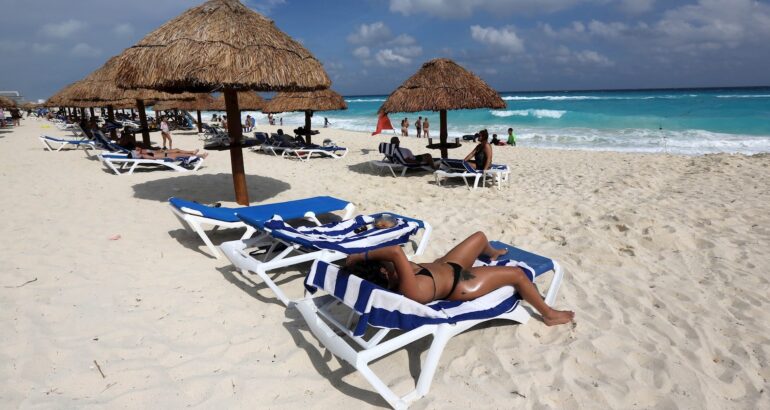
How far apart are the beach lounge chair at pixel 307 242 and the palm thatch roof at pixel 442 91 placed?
14.9 ft

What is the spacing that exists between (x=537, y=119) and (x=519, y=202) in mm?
28475

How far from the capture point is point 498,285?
8.34 feet

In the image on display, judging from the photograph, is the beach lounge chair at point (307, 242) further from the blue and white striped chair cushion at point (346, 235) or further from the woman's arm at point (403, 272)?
the woman's arm at point (403, 272)

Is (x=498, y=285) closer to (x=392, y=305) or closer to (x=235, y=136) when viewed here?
(x=392, y=305)

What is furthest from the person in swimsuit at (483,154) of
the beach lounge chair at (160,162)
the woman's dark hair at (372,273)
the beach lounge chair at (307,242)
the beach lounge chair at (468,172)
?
the beach lounge chair at (160,162)

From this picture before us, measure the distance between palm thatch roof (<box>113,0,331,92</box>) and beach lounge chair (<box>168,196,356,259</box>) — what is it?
1479 mm

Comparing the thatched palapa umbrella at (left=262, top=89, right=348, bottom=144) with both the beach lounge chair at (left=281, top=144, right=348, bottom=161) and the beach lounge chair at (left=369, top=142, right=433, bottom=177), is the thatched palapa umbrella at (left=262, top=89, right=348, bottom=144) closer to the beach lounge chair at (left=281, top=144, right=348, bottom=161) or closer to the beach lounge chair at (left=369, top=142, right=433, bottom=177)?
the beach lounge chair at (left=281, top=144, right=348, bottom=161)

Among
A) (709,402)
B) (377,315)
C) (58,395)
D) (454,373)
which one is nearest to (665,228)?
(709,402)

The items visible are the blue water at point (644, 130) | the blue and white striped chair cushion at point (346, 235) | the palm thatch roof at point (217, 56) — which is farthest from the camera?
the blue water at point (644, 130)

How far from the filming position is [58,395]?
2084mm

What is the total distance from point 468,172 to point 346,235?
402 centimetres

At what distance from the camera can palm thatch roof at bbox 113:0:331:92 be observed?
4664 millimetres

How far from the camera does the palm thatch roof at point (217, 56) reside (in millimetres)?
4664

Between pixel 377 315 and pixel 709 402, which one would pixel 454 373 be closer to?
pixel 377 315
